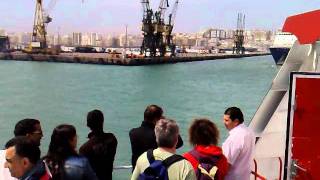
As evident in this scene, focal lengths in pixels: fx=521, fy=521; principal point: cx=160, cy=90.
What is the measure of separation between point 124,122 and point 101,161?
25242 mm

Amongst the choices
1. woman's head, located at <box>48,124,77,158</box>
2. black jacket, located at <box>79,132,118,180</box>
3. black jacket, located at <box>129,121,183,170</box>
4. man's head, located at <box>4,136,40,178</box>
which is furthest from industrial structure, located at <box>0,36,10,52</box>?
man's head, located at <box>4,136,40,178</box>

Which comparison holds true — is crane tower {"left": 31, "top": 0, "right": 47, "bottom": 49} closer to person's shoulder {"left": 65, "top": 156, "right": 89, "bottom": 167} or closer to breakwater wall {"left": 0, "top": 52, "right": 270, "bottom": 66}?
breakwater wall {"left": 0, "top": 52, "right": 270, "bottom": 66}

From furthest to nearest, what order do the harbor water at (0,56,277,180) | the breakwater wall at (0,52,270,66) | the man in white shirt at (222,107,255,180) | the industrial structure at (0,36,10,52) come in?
the industrial structure at (0,36,10,52) → the breakwater wall at (0,52,270,66) → the harbor water at (0,56,277,180) → the man in white shirt at (222,107,255,180)

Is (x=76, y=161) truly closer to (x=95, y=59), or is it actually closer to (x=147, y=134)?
(x=147, y=134)

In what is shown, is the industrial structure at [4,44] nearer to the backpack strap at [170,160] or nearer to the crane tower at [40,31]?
the crane tower at [40,31]

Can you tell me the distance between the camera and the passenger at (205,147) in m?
3.94

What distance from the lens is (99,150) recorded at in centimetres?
465

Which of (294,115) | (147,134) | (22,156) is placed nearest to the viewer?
(22,156)

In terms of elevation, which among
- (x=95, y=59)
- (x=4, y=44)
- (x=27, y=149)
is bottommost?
(x=95, y=59)

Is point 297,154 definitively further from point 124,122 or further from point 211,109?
point 211,109

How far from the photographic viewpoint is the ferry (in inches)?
160

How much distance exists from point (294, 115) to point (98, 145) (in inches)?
67.8

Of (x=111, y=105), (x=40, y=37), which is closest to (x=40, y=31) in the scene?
(x=40, y=37)

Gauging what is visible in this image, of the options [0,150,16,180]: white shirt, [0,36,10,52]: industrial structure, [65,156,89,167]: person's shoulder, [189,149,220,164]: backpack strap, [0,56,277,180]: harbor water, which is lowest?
[0,56,277,180]: harbor water
